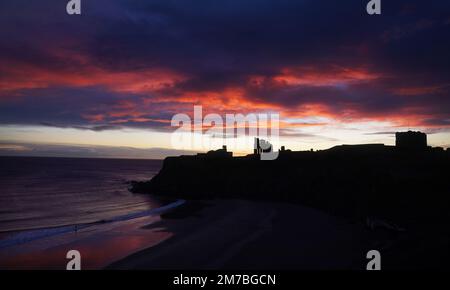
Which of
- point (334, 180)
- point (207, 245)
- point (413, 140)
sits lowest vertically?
point (207, 245)

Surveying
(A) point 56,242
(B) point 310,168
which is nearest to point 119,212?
(A) point 56,242

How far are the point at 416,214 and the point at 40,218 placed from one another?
42.2 m

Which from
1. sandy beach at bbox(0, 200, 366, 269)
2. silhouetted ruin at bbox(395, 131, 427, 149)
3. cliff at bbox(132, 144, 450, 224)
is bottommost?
sandy beach at bbox(0, 200, 366, 269)

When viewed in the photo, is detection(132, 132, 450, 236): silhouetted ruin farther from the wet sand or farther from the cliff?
the wet sand

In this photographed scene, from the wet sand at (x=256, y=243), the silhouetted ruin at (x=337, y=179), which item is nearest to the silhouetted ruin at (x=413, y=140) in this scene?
the silhouetted ruin at (x=337, y=179)

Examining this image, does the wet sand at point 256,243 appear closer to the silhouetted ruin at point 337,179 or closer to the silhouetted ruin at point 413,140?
the silhouetted ruin at point 337,179

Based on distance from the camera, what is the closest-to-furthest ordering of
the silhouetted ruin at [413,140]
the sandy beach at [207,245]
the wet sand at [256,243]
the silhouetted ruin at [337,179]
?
the wet sand at [256,243] < the sandy beach at [207,245] < the silhouetted ruin at [337,179] < the silhouetted ruin at [413,140]

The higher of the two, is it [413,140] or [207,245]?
[413,140]

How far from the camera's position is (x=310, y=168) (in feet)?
179

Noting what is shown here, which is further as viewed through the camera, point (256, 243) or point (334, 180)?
point (334, 180)

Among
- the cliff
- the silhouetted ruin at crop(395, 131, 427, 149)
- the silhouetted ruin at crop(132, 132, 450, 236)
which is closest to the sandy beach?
the cliff

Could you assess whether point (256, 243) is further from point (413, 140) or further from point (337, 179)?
point (413, 140)

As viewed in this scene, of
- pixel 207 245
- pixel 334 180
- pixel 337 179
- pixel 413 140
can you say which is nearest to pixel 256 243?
pixel 207 245
